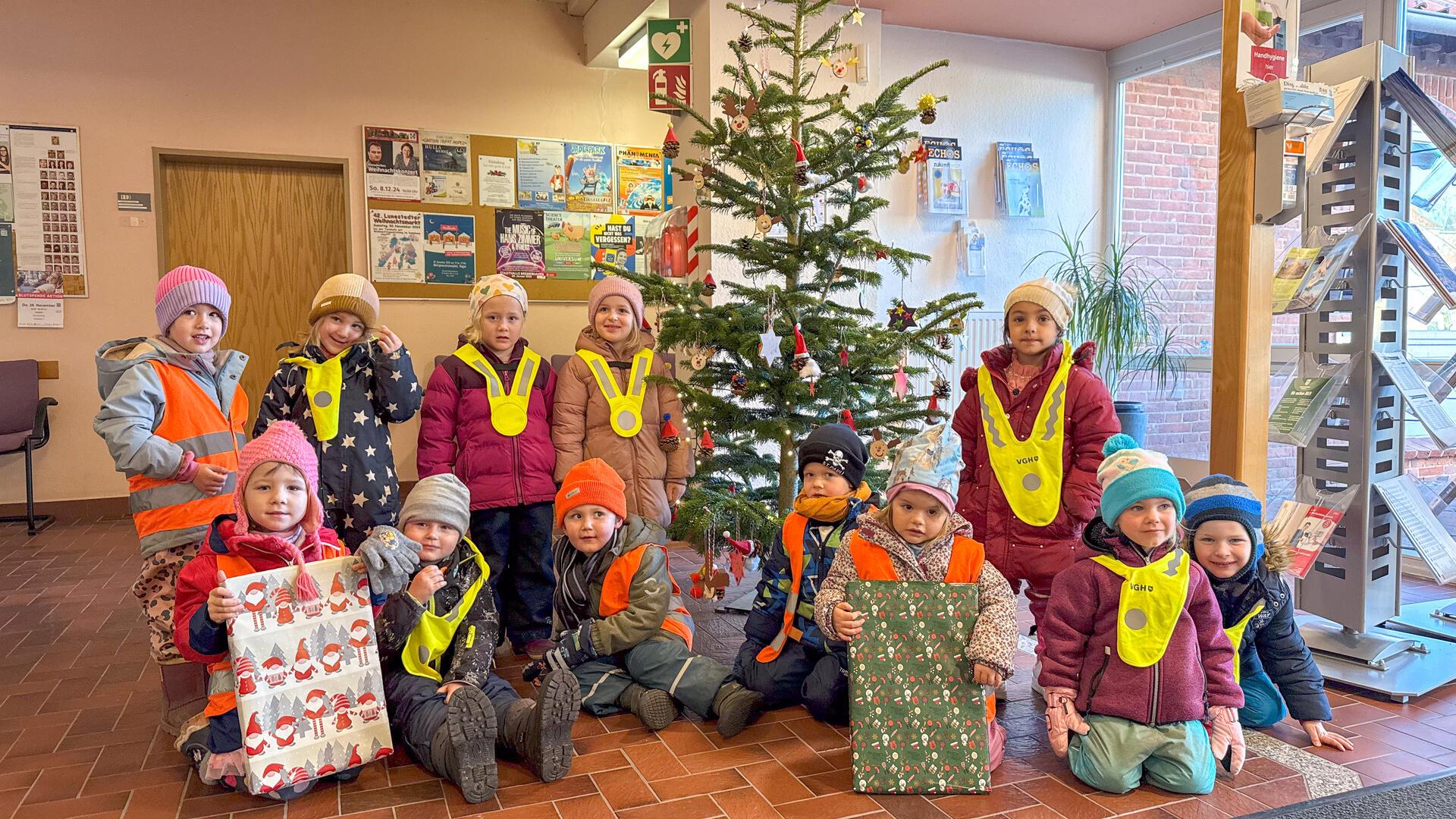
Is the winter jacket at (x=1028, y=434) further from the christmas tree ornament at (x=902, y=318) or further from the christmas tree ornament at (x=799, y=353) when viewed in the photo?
the christmas tree ornament at (x=799, y=353)

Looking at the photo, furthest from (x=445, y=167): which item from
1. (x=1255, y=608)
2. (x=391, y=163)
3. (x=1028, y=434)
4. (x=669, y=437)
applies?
(x=1255, y=608)

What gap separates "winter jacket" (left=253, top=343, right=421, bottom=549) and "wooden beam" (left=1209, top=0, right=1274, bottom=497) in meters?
2.81

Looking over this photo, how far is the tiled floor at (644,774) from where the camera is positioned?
2.48 metres

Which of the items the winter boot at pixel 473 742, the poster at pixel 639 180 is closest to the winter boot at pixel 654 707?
the winter boot at pixel 473 742

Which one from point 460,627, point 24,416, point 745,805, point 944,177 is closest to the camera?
point 745,805

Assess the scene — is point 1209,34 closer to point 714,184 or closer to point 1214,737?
point 714,184

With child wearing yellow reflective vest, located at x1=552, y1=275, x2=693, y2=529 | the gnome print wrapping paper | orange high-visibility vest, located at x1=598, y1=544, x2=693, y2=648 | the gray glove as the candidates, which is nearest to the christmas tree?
child wearing yellow reflective vest, located at x1=552, y1=275, x2=693, y2=529

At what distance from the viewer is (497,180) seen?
7.02 m

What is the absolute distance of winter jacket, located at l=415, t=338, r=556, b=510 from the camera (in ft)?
11.8

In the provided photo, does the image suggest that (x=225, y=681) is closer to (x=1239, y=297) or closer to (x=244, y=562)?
(x=244, y=562)

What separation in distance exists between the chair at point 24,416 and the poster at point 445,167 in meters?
2.71

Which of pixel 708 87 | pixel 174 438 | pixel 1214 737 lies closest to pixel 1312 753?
pixel 1214 737

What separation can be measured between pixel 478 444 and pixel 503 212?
→ 12.7 feet

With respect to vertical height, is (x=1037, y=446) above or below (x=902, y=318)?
below
